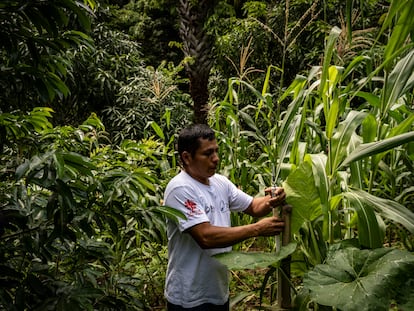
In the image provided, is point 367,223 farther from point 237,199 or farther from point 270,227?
point 237,199

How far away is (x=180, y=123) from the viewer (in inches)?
259

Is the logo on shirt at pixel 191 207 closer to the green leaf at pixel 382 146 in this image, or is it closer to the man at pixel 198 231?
the man at pixel 198 231

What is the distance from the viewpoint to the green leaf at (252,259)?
149cm

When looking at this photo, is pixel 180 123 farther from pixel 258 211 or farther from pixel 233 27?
pixel 258 211

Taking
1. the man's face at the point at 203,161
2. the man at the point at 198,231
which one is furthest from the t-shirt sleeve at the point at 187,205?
the man's face at the point at 203,161

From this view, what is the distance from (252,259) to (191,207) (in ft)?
1.11

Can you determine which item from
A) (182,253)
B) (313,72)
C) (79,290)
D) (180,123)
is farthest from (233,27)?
(79,290)

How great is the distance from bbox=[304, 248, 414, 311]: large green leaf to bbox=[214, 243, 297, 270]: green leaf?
10 cm

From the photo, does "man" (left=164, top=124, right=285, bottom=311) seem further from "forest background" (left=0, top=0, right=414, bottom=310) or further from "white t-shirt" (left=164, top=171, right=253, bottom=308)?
"forest background" (left=0, top=0, right=414, bottom=310)

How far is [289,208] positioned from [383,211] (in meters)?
0.30

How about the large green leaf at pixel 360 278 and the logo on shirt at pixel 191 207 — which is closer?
the large green leaf at pixel 360 278

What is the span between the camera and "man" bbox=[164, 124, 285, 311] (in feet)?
5.65

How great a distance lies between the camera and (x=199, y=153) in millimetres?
1887

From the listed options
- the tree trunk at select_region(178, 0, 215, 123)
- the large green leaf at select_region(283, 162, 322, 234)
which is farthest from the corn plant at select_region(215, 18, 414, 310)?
the tree trunk at select_region(178, 0, 215, 123)
